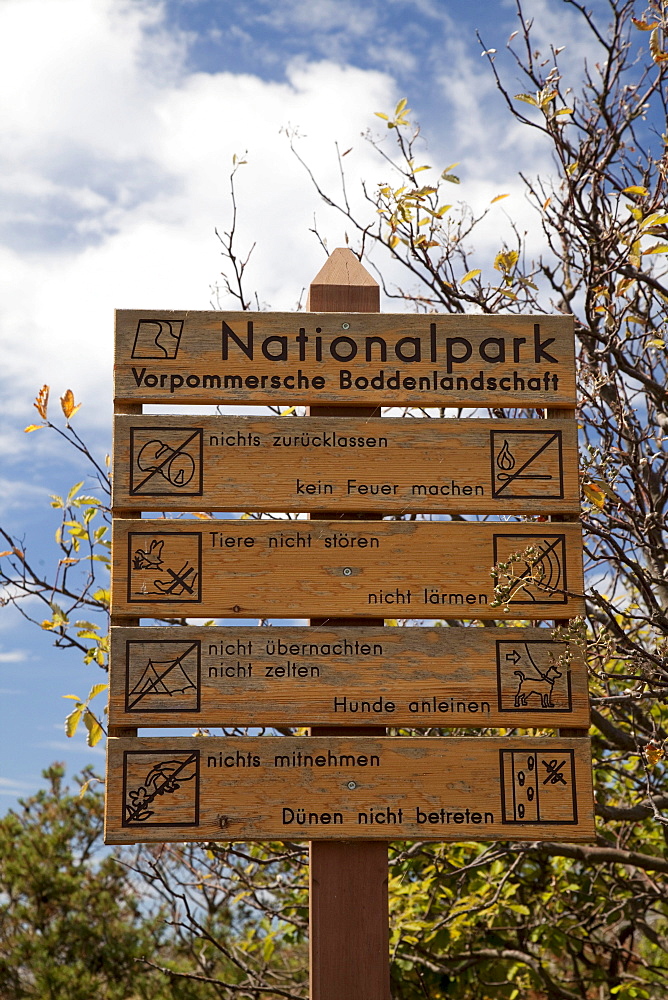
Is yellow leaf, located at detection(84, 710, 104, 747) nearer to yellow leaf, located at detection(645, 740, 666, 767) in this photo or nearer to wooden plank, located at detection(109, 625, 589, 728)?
wooden plank, located at detection(109, 625, 589, 728)

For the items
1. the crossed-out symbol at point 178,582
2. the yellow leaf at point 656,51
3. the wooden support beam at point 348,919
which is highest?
the yellow leaf at point 656,51

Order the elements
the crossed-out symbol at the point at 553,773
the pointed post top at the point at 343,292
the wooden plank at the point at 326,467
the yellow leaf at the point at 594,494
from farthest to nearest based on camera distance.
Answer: the pointed post top at the point at 343,292, the yellow leaf at the point at 594,494, the wooden plank at the point at 326,467, the crossed-out symbol at the point at 553,773

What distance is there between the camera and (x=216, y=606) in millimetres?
3594

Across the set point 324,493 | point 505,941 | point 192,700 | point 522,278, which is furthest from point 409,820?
point 505,941

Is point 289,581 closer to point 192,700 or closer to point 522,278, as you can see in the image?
point 192,700

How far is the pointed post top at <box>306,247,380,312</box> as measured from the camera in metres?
3.99

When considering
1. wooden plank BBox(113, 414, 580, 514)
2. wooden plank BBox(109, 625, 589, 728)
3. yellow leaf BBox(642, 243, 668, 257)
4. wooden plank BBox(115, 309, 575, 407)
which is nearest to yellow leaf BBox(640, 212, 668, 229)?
yellow leaf BBox(642, 243, 668, 257)

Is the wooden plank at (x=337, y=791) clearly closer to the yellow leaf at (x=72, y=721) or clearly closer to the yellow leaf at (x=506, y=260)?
the yellow leaf at (x=72, y=721)

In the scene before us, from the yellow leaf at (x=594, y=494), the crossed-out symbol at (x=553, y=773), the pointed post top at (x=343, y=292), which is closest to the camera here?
the crossed-out symbol at (x=553, y=773)

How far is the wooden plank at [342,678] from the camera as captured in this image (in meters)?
3.53

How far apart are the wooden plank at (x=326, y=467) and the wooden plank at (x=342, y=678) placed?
0.47 metres

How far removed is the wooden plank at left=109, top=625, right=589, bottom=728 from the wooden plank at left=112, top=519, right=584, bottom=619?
0.09 metres

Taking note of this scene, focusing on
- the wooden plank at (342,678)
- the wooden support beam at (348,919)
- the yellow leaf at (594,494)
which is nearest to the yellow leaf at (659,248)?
the yellow leaf at (594,494)

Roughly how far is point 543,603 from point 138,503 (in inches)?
59.7
